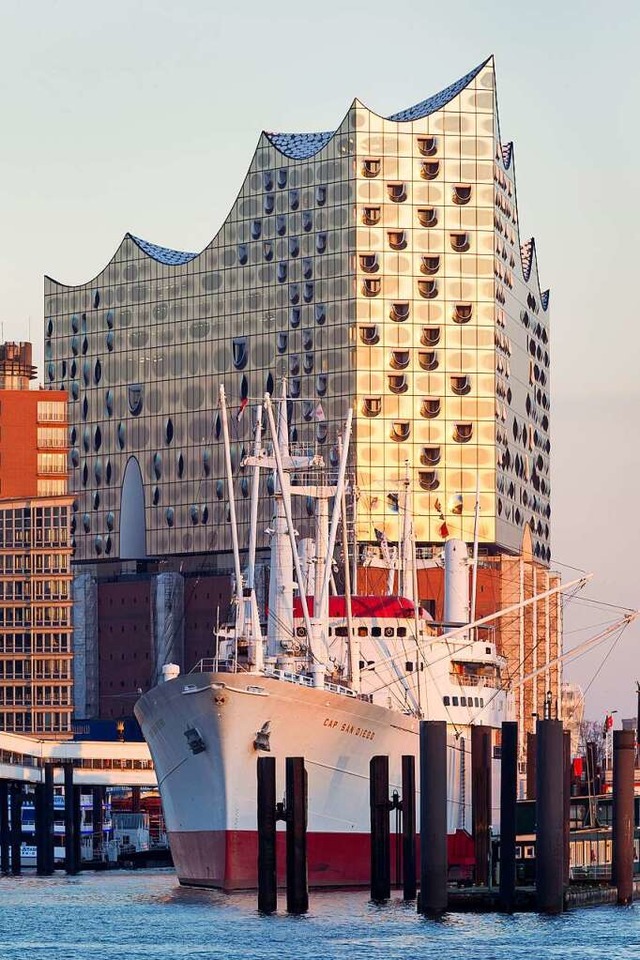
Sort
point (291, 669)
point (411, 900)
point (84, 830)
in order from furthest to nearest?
point (84, 830), point (291, 669), point (411, 900)

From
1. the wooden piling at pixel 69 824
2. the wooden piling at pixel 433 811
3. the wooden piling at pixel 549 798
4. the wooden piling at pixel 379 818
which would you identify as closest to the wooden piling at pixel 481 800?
the wooden piling at pixel 379 818

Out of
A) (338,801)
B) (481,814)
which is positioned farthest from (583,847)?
(338,801)

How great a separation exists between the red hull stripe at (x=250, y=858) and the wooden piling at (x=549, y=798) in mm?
23986

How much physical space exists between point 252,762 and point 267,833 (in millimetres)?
20778

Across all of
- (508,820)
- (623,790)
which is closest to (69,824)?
(623,790)

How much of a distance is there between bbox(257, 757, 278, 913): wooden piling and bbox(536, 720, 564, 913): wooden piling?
9115 mm

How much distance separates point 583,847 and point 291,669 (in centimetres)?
1817

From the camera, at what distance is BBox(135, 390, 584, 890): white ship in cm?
10356

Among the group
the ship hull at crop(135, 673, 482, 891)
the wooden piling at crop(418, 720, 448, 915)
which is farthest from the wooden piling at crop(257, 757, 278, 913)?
the ship hull at crop(135, 673, 482, 891)

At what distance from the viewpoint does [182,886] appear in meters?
115

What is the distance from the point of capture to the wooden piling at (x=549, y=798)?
7938 cm

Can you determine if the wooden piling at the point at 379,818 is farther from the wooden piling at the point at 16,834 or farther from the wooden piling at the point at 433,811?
the wooden piling at the point at 16,834

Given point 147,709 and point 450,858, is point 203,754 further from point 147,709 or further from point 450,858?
point 450,858

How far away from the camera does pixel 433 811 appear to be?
3174 inches
